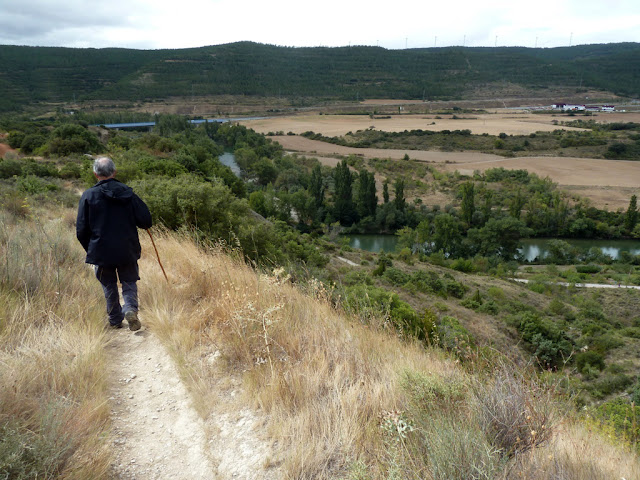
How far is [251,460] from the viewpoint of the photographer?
8.23 ft

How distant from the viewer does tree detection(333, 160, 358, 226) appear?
194 feet

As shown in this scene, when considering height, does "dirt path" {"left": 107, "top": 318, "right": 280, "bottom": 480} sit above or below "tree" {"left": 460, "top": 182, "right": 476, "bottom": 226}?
above

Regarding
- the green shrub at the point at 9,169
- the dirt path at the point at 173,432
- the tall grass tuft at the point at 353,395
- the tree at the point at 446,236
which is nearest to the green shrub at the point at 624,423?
the tall grass tuft at the point at 353,395

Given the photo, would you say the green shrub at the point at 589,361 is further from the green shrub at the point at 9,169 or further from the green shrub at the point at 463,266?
the green shrub at the point at 9,169

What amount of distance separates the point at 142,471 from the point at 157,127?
295 feet

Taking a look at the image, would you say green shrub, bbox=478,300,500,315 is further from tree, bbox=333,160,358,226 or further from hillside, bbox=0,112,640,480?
tree, bbox=333,160,358,226

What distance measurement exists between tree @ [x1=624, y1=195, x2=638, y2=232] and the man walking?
6516 cm

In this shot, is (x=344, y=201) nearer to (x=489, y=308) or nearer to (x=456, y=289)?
(x=456, y=289)

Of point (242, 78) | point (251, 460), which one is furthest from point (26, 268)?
point (242, 78)

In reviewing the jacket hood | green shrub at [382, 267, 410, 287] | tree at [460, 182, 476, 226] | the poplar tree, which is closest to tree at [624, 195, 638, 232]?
tree at [460, 182, 476, 226]

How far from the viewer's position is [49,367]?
2.91 metres

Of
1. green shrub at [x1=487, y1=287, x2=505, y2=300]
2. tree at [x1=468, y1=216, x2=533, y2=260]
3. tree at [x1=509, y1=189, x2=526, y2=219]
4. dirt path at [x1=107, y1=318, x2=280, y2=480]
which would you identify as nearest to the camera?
dirt path at [x1=107, y1=318, x2=280, y2=480]

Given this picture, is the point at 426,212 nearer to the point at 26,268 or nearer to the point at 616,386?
the point at 616,386

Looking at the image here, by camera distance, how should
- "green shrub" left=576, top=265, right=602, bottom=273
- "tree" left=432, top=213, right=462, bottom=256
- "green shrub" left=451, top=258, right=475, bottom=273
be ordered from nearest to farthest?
"green shrub" left=576, top=265, right=602, bottom=273 → "green shrub" left=451, top=258, right=475, bottom=273 → "tree" left=432, top=213, right=462, bottom=256
